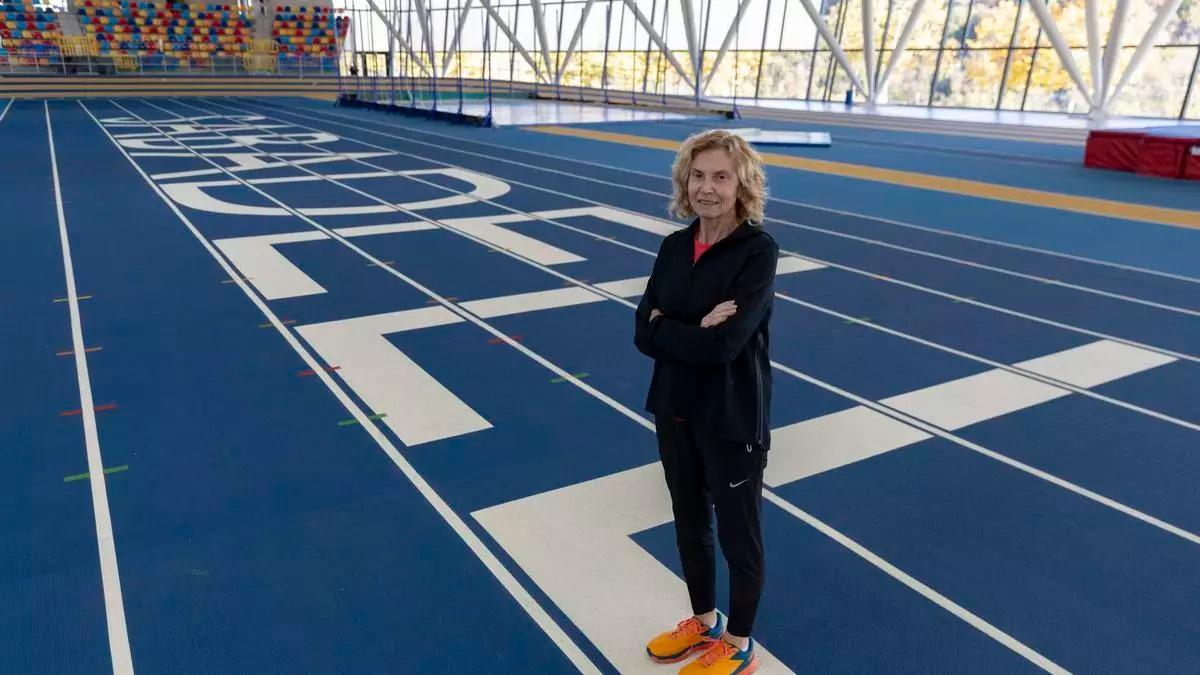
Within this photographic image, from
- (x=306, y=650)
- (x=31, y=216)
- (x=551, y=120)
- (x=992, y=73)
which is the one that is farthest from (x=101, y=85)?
(x=306, y=650)

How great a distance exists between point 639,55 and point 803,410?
41366mm

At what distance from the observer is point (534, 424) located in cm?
542

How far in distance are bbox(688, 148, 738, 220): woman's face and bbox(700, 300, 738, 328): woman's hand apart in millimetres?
303

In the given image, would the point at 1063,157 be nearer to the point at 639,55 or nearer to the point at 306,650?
the point at 306,650

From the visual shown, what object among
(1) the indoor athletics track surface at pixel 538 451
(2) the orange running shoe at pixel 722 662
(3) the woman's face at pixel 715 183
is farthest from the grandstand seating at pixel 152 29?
(2) the orange running shoe at pixel 722 662

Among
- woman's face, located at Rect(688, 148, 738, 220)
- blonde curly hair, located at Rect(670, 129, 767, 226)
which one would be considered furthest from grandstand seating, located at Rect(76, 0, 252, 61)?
woman's face, located at Rect(688, 148, 738, 220)

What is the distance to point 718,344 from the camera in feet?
8.66

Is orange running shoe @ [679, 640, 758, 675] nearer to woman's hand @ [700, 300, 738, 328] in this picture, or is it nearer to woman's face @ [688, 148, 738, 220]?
woman's hand @ [700, 300, 738, 328]

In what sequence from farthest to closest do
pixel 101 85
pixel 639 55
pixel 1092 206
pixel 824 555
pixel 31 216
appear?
1. pixel 639 55
2. pixel 101 85
3. pixel 1092 206
4. pixel 31 216
5. pixel 824 555

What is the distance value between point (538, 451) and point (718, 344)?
2607mm

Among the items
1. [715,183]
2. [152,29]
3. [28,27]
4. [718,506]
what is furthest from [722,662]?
[152,29]

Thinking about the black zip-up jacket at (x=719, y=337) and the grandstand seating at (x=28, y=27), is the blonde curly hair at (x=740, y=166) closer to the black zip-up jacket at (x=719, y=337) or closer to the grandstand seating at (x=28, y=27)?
the black zip-up jacket at (x=719, y=337)

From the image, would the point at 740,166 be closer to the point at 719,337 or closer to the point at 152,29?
the point at 719,337

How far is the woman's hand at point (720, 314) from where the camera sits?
2.65 m
